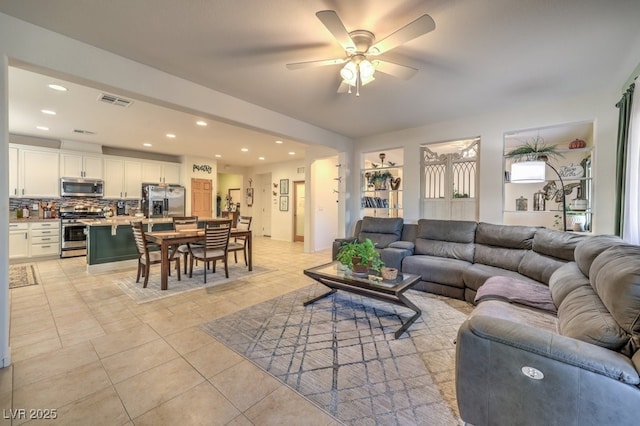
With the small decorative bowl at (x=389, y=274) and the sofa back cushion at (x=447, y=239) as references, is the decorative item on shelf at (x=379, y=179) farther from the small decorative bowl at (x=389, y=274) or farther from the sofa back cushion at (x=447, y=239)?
the small decorative bowl at (x=389, y=274)

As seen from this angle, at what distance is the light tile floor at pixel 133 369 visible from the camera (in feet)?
4.93

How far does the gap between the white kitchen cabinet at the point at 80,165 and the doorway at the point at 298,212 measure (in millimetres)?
4950

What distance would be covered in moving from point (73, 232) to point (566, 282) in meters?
7.94

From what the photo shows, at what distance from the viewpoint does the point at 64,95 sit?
3453 mm

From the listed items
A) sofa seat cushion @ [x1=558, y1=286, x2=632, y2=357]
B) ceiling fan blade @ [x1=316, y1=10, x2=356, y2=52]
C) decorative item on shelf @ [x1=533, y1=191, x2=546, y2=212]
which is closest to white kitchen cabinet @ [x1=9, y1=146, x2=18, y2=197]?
ceiling fan blade @ [x1=316, y1=10, x2=356, y2=52]

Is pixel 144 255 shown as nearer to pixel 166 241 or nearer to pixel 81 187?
pixel 166 241

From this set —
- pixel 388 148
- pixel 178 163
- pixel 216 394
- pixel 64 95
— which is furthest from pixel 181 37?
pixel 178 163

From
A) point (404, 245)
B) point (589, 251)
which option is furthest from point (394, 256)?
point (589, 251)

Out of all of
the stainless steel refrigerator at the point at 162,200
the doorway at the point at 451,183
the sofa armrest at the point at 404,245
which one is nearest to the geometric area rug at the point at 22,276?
the stainless steel refrigerator at the point at 162,200

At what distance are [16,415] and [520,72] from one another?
483cm

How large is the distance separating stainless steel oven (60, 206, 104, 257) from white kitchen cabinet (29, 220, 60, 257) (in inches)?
5.8

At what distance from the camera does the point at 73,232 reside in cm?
560

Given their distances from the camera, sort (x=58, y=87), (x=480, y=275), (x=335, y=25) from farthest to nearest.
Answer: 1. (x=58, y=87)
2. (x=480, y=275)
3. (x=335, y=25)

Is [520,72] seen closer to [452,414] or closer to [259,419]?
[452,414]
